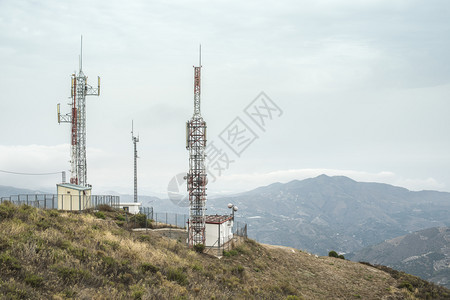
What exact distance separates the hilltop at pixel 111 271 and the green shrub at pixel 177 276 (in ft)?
0.19

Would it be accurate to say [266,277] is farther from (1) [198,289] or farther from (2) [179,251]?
(1) [198,289]

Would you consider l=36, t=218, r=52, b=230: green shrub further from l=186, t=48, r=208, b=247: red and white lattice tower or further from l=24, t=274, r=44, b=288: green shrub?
l=186, t=48, r=208, b=247: red and white lattice tower

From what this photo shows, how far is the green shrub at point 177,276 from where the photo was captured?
62.9 ft

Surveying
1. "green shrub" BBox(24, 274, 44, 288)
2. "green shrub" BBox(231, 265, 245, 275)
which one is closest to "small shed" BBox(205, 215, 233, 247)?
"green shrub" BBox(231, 265, 245, 275)

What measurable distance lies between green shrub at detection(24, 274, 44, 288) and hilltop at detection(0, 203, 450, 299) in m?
0.04

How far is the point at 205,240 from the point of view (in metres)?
39.7

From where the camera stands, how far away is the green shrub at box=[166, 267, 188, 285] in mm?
19172

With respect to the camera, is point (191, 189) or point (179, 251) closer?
point (179, 251)

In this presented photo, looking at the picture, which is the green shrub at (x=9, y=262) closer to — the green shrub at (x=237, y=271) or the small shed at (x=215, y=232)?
the green shrub at (x=237, y=271)

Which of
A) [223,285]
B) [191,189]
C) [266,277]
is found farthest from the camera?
[191,189]

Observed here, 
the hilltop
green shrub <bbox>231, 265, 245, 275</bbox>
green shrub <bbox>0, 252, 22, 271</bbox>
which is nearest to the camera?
the hilltop

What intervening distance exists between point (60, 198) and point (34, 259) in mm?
30176

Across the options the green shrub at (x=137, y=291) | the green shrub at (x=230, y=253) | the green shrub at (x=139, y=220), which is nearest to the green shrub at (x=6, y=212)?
the green shrub at (x=137, y=291)

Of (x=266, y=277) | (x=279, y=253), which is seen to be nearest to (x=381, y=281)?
(x=279, y=253)
